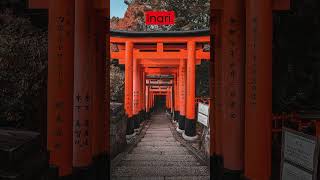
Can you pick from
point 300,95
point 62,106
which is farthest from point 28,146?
point 300,95

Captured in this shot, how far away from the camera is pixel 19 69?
4.75 metres

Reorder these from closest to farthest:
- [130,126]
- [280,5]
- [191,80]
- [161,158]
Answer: [280,5] < [161,158] < [191,80] < [130,126]

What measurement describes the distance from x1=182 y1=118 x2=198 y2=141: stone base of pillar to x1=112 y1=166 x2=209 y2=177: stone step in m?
9.37

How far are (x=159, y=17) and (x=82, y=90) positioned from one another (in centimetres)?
927

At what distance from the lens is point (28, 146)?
12.8 ft

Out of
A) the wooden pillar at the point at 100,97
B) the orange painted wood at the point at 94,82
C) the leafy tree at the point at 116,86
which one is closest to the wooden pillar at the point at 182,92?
the leafy tree at the point at 116,86

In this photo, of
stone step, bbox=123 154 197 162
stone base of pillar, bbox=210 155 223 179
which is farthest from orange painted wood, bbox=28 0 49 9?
stone step, bbox=123 154 197 162

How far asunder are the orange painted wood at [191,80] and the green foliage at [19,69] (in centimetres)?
1167

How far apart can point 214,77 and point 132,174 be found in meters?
2.97

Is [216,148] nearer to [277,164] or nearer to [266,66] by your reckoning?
[277,164]

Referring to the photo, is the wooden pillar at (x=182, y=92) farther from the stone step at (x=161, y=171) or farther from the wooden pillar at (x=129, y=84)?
the stone step at (x=161, y=171)

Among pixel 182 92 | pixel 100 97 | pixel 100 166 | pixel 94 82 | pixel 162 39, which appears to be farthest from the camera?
pixel 182 92

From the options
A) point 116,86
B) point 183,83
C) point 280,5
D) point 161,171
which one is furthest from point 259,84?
point 116,86

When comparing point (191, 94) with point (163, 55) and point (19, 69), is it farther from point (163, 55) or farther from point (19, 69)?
point (19, 69)
